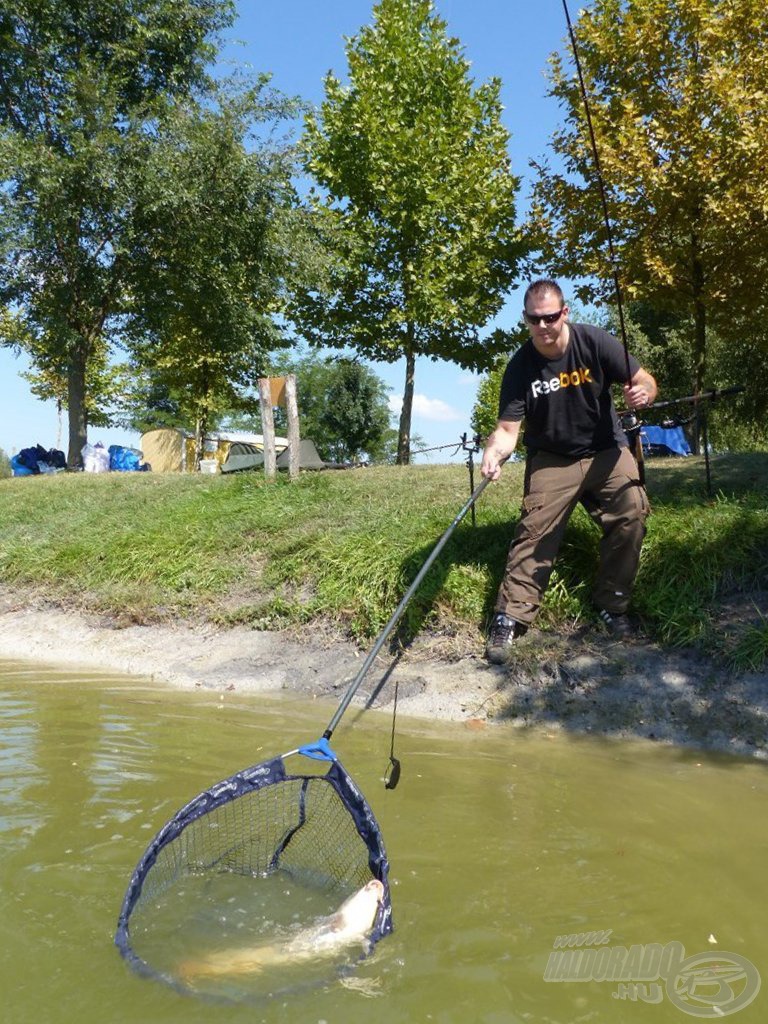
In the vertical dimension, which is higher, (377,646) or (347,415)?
(347,415)

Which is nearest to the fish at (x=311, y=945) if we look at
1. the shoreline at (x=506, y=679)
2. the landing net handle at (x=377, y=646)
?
the landing net handle at (x=377, y=646)

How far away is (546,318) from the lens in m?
5.26

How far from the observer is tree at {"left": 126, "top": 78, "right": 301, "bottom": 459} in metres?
17.2

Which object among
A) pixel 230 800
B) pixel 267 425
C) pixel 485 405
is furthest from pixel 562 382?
pixel 485 405

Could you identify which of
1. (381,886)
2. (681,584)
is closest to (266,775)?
(381,886)

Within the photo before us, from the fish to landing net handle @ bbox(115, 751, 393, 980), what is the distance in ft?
0.14

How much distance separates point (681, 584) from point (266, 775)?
3.78 meters

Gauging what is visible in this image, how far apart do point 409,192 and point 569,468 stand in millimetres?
13167

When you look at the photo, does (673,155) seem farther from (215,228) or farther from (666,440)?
(666,440)

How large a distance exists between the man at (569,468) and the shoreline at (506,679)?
0.84 ft

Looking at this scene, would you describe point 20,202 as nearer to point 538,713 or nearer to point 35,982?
point 538,713

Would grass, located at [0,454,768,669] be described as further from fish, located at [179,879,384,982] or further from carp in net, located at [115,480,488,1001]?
fish, located at [179,879,384,982]

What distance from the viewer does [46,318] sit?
1816cm

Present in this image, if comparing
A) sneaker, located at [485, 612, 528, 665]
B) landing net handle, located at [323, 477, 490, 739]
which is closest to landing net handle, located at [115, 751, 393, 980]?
landing net handle, located at [323, 477, 490, 739]
